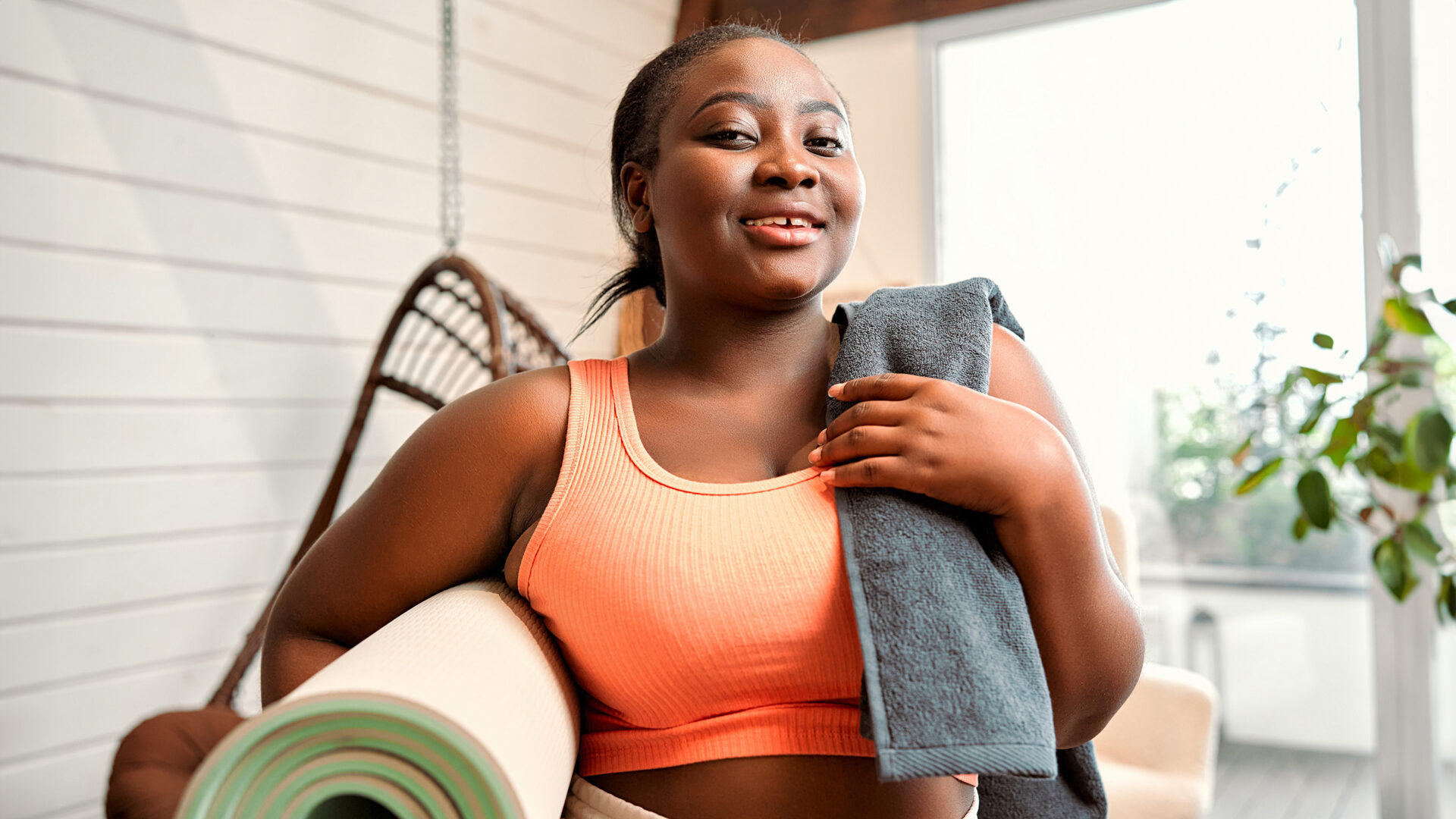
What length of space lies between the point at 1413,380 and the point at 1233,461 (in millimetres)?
451

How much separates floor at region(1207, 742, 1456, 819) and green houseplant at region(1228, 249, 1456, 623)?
49 cm

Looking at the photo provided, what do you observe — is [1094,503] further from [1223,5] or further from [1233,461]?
[1223,5]

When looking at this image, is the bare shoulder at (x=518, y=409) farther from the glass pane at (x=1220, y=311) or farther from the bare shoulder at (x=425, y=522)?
the glass pane at (x=1220, y=311)

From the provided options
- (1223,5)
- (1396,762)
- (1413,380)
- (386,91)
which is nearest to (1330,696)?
(1396,762)

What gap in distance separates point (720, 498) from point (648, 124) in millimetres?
408

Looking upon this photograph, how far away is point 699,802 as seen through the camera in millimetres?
875

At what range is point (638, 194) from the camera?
108 centimetres

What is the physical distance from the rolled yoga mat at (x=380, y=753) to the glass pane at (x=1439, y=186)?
261cm

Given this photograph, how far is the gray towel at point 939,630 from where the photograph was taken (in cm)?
77

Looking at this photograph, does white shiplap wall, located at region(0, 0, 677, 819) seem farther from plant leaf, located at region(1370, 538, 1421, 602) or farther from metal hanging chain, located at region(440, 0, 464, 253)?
plant leaf, located at region(1370, 538, 1421, 602)

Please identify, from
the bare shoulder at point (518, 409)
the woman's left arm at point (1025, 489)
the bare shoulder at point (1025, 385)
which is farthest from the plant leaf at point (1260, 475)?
the bare shoulder at point (518, 409)

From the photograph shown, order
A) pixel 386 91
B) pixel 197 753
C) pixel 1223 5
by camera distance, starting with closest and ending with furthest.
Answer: pixel 197 753 → pixel 386 91 → pixel 1223 5

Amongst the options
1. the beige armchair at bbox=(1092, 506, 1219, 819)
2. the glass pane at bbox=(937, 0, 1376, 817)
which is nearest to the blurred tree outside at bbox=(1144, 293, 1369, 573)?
the glass pane at bbox=(937, 0, 1376, 817)

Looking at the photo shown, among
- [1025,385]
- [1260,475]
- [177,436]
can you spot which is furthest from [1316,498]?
[177,436]
